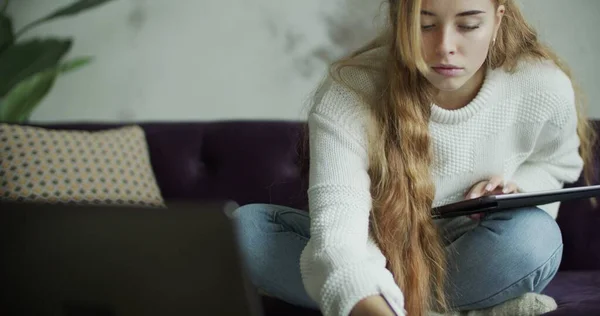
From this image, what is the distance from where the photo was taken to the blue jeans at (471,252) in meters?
1.38

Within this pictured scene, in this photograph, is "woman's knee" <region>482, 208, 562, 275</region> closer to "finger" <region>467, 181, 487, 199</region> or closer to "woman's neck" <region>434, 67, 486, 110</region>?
"finger" <region>467, 181, 487, 199</region>

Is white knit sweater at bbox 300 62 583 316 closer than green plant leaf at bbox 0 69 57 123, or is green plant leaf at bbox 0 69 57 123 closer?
white knit sweater at bbox 300 62 583 316

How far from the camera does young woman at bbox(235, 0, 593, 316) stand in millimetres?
1259

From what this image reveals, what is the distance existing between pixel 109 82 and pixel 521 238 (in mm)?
1495

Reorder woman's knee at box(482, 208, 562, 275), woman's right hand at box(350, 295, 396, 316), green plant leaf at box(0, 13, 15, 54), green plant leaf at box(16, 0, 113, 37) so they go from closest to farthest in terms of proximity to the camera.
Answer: woman's right hand at box(350, 295, 396, 316)
woman's knee at box(482, 208, 562, 275)
green plant leaf at box(16, 0, 113, 37)
green plant leaf at box(0, 13, 15, 54)

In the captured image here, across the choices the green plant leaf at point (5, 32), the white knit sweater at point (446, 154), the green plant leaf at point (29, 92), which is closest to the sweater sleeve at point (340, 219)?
the white knit sweater at point (446, 154)

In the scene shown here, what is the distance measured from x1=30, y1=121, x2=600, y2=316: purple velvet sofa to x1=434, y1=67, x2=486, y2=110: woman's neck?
36 centimetres

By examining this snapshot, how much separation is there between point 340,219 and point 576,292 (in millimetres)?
631

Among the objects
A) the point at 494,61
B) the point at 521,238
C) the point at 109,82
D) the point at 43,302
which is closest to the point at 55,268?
the point at 43,302

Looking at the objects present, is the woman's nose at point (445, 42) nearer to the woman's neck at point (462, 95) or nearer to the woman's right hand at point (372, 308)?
the woman's neck at point (462, 95)

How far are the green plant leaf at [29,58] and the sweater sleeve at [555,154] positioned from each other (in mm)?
1420

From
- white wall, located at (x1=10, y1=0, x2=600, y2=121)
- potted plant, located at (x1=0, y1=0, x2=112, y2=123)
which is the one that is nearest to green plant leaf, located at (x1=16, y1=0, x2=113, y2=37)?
potted plant, located at (x1=0, y1=0, x2=112, y2=123)

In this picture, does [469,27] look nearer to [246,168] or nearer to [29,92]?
[246,168]

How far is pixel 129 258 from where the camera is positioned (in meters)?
0.68
